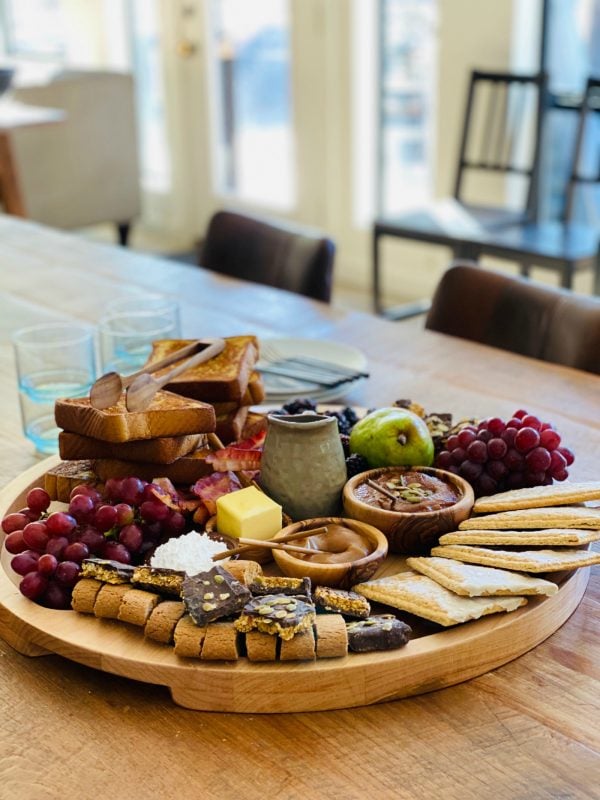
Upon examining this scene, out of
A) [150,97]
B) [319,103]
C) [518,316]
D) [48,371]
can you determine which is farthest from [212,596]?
[150,97]

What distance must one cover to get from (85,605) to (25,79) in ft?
22.0

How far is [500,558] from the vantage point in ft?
3.32

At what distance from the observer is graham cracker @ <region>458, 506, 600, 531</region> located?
1.06 m

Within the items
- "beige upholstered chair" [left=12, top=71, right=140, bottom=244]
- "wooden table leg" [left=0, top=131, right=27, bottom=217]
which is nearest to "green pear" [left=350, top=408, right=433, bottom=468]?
"wooden table leg" [left=0, top=131, right=27, bottom=217]

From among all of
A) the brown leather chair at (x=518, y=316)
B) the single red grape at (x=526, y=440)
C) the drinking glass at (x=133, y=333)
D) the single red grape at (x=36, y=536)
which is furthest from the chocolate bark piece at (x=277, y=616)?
the brown leather chair at (x=518, y=316)

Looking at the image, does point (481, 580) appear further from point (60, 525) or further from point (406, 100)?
point (406, 100)

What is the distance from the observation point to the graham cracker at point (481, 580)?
3.19 feet

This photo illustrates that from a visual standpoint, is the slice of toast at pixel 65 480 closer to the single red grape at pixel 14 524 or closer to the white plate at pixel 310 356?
the single red grape at pixel 14 524

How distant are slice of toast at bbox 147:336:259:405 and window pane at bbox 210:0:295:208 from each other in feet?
13.8

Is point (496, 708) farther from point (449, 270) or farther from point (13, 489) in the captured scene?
point (449, 270)

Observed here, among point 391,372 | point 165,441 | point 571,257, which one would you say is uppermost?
point 165,441

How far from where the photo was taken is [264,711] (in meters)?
0.91

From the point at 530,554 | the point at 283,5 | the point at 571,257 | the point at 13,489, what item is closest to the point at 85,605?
the point at 13,489

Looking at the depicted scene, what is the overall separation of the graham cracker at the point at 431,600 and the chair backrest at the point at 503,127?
3125mm
